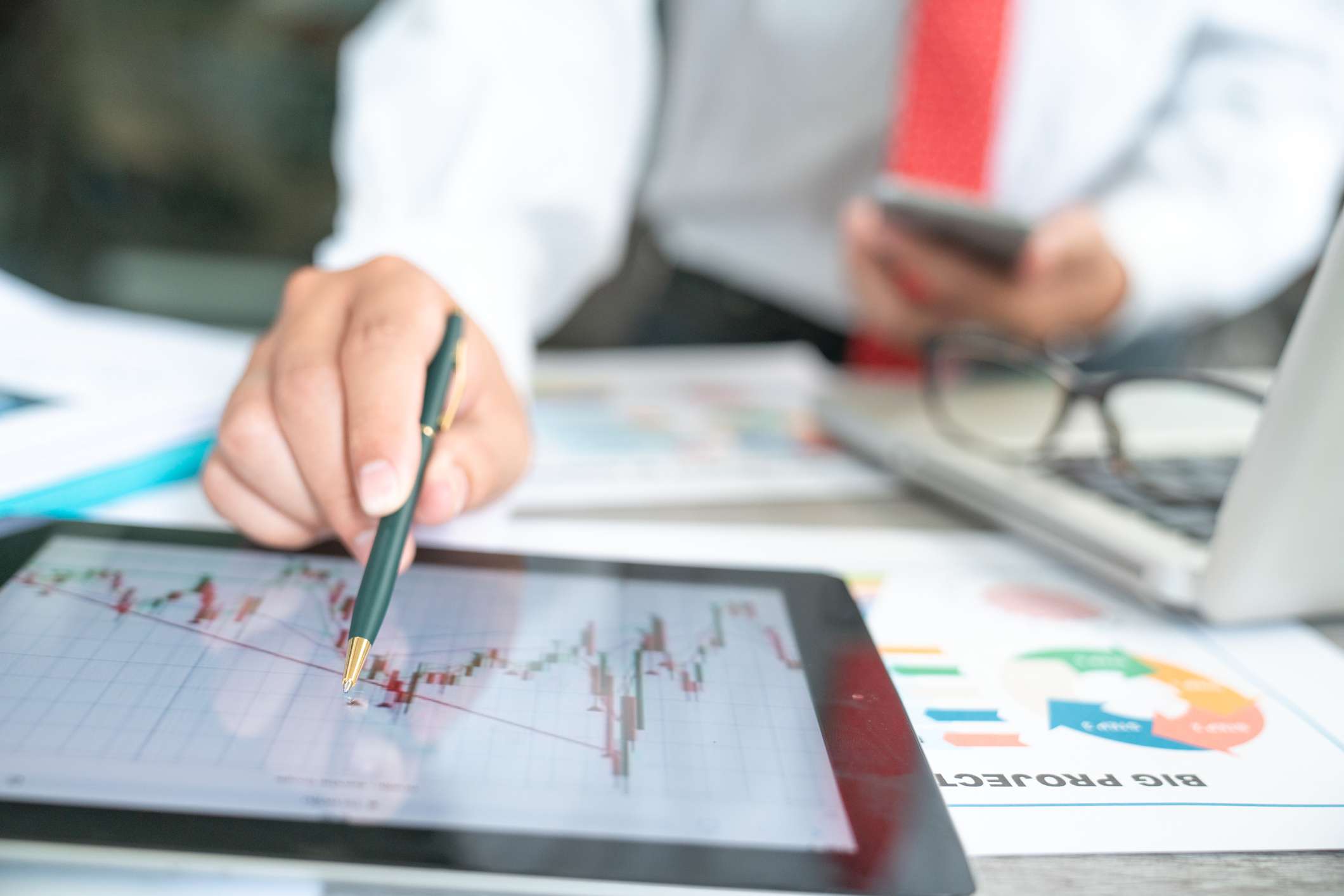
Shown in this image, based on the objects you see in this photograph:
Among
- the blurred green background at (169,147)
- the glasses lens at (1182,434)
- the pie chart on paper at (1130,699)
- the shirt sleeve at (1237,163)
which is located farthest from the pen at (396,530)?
the blurred green background at (169,147)

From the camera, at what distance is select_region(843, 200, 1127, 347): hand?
646mm

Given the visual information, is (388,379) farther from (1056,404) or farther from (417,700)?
(1056,404)

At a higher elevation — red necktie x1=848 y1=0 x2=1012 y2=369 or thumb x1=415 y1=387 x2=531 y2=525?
red necktie x1=848 y1=0 x2=1012 y2=369

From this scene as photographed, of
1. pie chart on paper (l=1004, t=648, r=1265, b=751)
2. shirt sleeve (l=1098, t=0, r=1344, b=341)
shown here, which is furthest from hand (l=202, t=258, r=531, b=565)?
shirt sleeve (l=1098, t=0, r=1344, b=341)

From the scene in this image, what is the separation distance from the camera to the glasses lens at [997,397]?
53cm

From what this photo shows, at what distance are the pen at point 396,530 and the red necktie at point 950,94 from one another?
18.1 inches

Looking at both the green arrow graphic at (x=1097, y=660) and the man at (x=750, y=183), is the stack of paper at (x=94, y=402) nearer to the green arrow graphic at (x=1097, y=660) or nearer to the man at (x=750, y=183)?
the man at (x=750, y=183)

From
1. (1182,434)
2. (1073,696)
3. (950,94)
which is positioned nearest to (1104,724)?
(1073,696)

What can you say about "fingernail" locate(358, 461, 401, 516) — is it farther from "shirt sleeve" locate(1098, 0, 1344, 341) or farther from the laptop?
"shirt sleeve" locate(1098, 0, 1344, 341)

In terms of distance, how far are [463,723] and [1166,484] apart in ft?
1.18

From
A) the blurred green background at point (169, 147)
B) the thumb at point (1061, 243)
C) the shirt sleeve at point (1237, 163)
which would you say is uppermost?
the shirt sleeve at point (1237, 163)

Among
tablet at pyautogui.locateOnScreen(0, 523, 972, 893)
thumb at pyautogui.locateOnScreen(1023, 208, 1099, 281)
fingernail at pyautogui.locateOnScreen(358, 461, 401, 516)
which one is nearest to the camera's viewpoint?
tablet at pyautogui.locateOnScreen(0, 523, 972, 893)

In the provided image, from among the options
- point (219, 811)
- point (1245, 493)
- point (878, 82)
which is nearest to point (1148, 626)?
point (1245, 493)

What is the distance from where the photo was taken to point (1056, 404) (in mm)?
587
